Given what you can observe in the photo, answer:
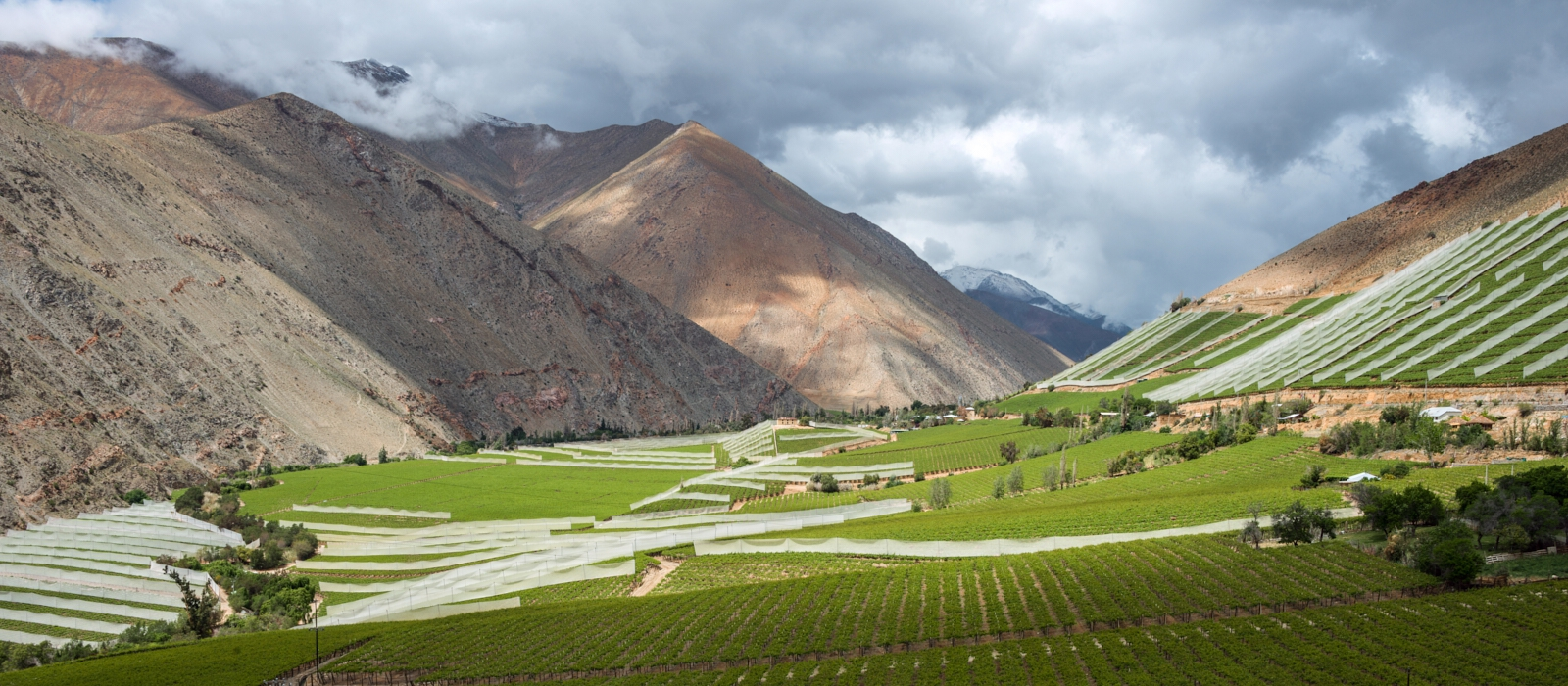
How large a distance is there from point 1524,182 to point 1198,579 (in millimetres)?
86942

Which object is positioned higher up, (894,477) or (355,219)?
(355,219)

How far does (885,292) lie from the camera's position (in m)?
190

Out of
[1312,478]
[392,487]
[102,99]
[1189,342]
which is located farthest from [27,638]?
[102,99]

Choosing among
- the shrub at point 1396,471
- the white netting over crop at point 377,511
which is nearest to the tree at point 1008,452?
the shrub at point 1396,471

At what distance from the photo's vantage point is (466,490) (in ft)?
227

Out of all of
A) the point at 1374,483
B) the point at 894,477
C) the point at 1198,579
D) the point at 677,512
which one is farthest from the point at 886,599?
the point at 894,477

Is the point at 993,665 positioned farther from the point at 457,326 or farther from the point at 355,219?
the point at 355,219

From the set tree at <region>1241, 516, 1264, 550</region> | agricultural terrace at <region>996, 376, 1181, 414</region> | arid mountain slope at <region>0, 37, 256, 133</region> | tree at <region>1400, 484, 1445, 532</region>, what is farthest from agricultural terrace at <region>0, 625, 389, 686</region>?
arid mountain slope at <region>0, 37, 256, 133</region>

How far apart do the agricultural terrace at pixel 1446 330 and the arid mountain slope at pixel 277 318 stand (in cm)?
7415

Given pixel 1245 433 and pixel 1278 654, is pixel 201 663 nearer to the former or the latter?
pixel 1278 654

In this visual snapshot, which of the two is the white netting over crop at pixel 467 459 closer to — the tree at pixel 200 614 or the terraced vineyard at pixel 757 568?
the tree at pixel 200 614

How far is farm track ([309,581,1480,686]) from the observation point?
25.6 metres

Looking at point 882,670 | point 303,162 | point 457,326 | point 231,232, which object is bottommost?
point 882,670

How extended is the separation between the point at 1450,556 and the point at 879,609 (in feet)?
52.7
